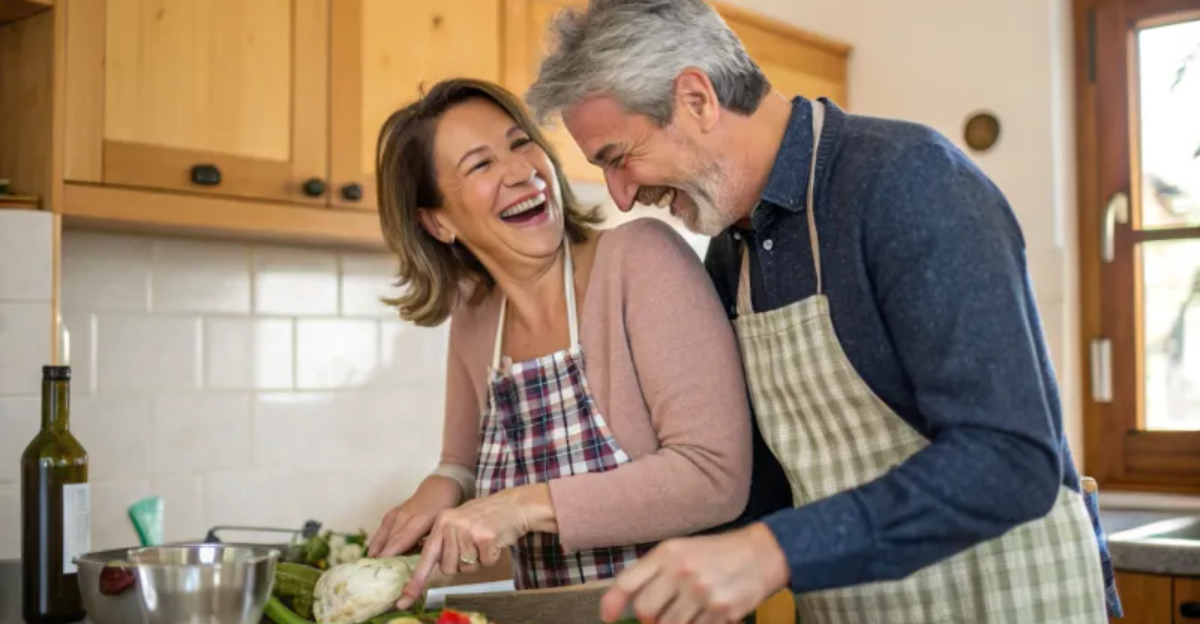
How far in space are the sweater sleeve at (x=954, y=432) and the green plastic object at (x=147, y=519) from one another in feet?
4.03

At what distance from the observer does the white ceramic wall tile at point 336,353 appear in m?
2.73

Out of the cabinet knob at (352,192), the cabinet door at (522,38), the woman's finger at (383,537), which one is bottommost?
the woman's finger at (383,537)

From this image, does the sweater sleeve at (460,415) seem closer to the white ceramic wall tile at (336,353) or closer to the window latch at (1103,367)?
the white ceramic wall tile at (336,353)

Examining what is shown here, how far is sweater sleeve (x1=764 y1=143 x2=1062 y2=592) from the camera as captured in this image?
1.03 m

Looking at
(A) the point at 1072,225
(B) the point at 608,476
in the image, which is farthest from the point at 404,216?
(A) the point at 1072,225

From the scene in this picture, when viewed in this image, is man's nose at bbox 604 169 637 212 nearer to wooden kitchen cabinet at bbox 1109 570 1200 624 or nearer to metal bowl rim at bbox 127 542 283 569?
metal bowl rim at bbox 127 542 283 569

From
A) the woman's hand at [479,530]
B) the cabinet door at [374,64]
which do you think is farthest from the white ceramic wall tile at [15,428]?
the woman's hand at [479,530]

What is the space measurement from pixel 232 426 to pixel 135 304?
33cm

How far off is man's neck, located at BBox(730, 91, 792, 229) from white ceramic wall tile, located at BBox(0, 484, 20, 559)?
4.50 ft

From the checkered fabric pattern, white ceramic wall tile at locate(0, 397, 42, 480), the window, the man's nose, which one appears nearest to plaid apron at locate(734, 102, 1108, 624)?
the checkered fabric pattern

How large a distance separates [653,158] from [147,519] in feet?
3.60

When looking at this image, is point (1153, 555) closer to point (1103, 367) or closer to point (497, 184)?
point (1103, 367)

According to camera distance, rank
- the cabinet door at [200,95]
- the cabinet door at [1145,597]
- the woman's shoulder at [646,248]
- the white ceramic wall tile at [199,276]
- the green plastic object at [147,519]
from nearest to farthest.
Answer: the woman's shoulder at [646,248] → the green plastic object at [147,519] → the cabinet door at [200,95] → the cabinet door at [1145,597] → the white ceramic wall tile at [199,276]

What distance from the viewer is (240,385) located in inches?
103
